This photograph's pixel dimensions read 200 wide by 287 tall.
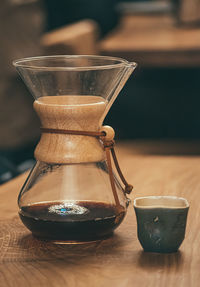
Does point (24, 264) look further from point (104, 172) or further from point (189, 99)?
point (189, 99)

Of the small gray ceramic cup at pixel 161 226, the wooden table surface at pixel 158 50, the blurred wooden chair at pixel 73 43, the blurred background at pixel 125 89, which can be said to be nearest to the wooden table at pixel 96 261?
the small gray ceramic cup at pixel 161 226

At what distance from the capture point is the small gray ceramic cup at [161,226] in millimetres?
782

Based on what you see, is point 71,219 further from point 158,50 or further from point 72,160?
point 158,50

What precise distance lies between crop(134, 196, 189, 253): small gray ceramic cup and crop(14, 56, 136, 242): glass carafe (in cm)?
5

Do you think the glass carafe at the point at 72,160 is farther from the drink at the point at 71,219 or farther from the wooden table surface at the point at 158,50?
the wooden table surface at the point at 158,50

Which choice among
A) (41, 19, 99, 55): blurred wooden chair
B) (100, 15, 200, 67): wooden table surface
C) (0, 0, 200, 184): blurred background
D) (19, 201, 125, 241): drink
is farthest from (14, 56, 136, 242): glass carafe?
(0, 0, 200, 184): blurred background

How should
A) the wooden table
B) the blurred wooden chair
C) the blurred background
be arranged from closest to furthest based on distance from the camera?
1. the wooden table
2. the blurred wooden chair
3. the blurred background

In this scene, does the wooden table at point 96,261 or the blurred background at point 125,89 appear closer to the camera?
the wooden table at point 96,261

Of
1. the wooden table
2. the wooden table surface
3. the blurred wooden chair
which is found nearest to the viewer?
the wooden table

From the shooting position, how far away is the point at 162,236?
2.58 ft

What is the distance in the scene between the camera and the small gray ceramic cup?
2.57 ft

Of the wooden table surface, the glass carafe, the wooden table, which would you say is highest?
the glass carafe

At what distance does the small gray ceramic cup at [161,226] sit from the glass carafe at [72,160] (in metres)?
0.05

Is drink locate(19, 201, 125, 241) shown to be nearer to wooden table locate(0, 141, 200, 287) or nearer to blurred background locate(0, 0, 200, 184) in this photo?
wooden table locate(0, 141, 200, 287)
